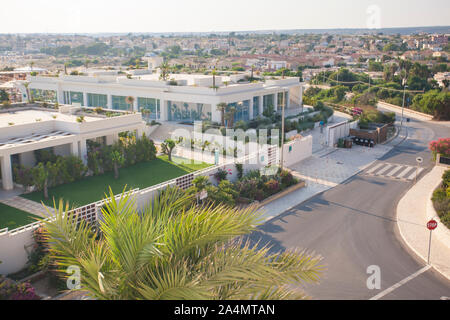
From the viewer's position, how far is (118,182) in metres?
Result: 23.1

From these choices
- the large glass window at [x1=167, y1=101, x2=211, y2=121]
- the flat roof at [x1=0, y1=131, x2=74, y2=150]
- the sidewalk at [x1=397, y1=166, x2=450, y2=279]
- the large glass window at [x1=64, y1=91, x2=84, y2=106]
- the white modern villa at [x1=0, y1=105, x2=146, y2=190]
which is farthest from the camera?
the large glass window at [x1=64, y1=91, x2=84, y2=106]

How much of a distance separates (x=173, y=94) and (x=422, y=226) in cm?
2509

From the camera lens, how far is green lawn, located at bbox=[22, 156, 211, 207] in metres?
20.3

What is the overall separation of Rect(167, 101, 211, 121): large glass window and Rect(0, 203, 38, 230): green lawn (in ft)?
68.1

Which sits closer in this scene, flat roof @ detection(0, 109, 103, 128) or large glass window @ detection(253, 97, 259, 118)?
flat roof @ detection(0, 109, 103, 128)

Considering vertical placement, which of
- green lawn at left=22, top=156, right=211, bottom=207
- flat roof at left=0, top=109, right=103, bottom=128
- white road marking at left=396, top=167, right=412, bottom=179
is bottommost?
white road marking at left=396, top=167, right=412, bottom=179

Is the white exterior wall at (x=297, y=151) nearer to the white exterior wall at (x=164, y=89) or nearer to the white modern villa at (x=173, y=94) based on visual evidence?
the white modern villa at (x=173, y=94)

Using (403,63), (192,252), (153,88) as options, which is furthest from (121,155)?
(403,63)

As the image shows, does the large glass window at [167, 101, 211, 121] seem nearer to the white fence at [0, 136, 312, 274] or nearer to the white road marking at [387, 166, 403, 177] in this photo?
the white fence at [0, 136, 312, 274]

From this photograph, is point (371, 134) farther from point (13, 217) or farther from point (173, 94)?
point (13, 217)

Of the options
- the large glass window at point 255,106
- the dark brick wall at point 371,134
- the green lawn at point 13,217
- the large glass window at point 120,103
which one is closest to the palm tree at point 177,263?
the green lawn at point 13,217

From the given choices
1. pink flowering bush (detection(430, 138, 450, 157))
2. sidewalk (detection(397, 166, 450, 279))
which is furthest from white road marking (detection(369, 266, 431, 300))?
pink flowering bush (detection(430, 138, 450, 157))

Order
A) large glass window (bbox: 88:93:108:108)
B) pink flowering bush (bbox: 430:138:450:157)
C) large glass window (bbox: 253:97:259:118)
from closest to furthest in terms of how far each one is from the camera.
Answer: pink flowering bush (bbox: 430:138:450:157), large glass window (bbox: 253:97:259:118), large glass window (bbox: 88:93:108:108)
